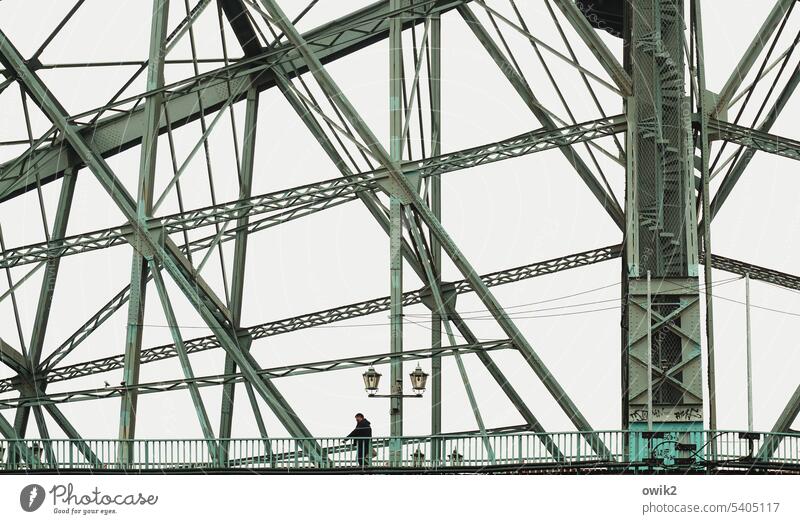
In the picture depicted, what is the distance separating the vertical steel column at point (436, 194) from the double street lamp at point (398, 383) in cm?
275

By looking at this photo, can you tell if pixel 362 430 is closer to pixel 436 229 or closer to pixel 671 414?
pixel 436 229

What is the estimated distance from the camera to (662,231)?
1543 inches

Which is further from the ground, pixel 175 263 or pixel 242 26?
pixel 242 26

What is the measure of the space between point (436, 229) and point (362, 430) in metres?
4.03

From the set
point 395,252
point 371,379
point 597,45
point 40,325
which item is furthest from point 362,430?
point 40,325

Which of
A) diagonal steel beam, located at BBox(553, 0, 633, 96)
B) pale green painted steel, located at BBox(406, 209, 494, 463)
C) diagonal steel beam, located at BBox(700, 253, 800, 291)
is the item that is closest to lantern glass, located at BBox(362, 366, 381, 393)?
pale green painted steel, located at BBox(406, 209, 494, 463)

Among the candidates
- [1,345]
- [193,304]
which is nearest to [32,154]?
[1,345]

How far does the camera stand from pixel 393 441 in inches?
1537

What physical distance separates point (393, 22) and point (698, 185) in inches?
287

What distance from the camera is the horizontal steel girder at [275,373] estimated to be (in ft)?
129

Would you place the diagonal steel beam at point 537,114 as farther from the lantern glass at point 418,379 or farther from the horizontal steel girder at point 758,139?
the lantern glass at point 418,379

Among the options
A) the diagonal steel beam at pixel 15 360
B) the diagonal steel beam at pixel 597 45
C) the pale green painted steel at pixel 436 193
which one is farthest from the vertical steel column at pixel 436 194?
the diagonal steel beam at pixel 15 360
